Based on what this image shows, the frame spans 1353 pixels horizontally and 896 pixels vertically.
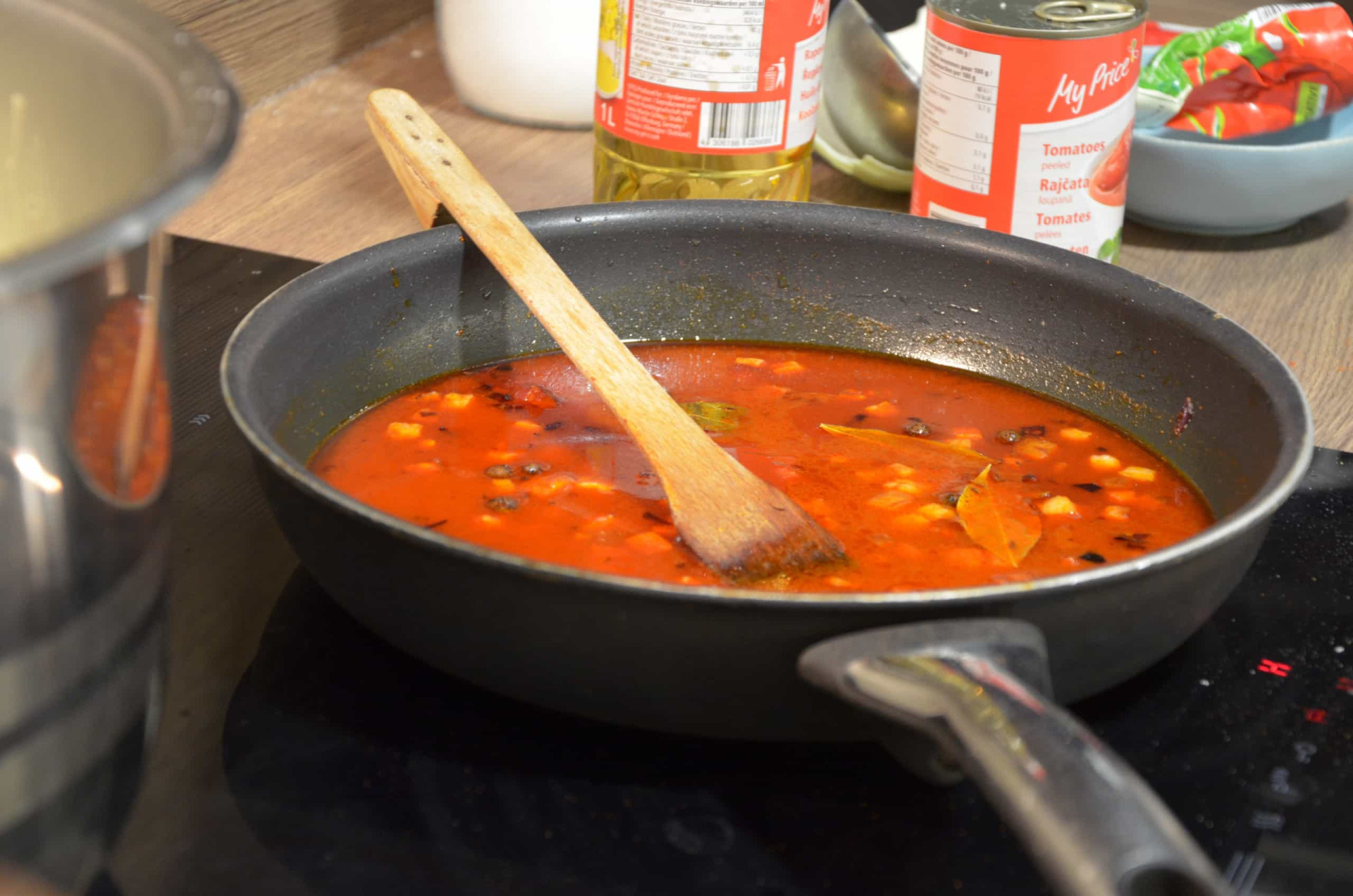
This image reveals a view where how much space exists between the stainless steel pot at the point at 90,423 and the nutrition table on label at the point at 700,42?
2.03ft

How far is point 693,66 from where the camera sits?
3.56 feet

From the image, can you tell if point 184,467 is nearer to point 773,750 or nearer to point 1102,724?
point 773,750

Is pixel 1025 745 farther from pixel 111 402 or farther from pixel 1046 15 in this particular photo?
pixel 1046 15

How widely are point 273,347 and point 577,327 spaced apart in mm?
184

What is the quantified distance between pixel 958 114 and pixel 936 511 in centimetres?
41

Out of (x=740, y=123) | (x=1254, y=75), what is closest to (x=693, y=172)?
(x=740, y=123)

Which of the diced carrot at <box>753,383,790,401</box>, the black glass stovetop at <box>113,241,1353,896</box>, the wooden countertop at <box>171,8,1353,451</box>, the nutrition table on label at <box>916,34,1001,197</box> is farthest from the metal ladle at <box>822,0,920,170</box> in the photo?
the black glass stovetop at <box>113,241,1353,896</box>

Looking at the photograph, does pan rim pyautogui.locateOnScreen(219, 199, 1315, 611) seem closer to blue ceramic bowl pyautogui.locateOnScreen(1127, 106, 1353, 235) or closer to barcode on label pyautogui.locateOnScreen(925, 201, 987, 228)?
barcode on label pyautogui.locateOnScreen(925, 201, 987, 228)

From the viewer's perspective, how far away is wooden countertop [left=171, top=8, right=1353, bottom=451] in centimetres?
119

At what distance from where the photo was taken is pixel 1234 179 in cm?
123

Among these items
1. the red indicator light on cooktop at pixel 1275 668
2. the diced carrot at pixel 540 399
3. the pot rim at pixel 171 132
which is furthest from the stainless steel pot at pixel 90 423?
the red indicator light on cooktop at pixel 1275 668

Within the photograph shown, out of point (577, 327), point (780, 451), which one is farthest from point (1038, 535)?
point (577, 327)

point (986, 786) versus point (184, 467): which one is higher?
point (986, 786)

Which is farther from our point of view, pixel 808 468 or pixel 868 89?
pixel 868 89
